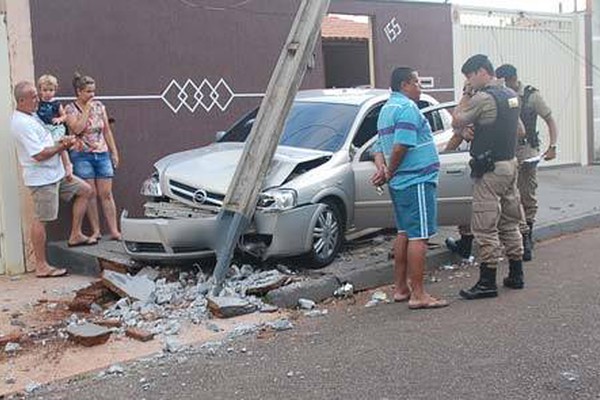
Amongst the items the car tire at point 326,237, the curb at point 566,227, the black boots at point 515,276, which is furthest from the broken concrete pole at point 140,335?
the curb at point 566,227

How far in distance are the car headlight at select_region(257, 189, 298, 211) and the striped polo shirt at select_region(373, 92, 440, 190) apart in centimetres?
98

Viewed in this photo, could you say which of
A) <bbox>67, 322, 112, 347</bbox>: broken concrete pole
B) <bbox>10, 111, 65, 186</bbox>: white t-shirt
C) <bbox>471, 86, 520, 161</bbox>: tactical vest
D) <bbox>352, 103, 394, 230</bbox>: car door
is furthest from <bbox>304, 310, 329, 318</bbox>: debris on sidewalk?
<bbox>10, 111, 65, 186</bbox>: white t-shirt

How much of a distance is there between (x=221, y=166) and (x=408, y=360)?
310cm

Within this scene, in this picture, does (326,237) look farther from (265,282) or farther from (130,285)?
(130,285)

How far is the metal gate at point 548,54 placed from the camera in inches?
611

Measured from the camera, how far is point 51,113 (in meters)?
8.71

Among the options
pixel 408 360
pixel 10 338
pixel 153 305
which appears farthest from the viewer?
pixel 153 305

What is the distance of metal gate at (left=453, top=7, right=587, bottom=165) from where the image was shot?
15516mm

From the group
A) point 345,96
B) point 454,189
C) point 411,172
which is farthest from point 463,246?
point 411,172

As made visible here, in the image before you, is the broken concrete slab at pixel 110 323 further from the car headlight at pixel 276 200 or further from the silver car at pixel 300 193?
the car headlight at pixel 276 200

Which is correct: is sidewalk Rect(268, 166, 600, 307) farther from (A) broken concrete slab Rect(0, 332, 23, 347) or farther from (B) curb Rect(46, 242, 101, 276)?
(B) curb Rect(46, 242, 101, 276)

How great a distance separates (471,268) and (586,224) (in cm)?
306

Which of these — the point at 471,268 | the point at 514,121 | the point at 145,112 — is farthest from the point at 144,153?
the point at 514,121

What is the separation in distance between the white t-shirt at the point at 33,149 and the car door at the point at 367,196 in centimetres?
299
